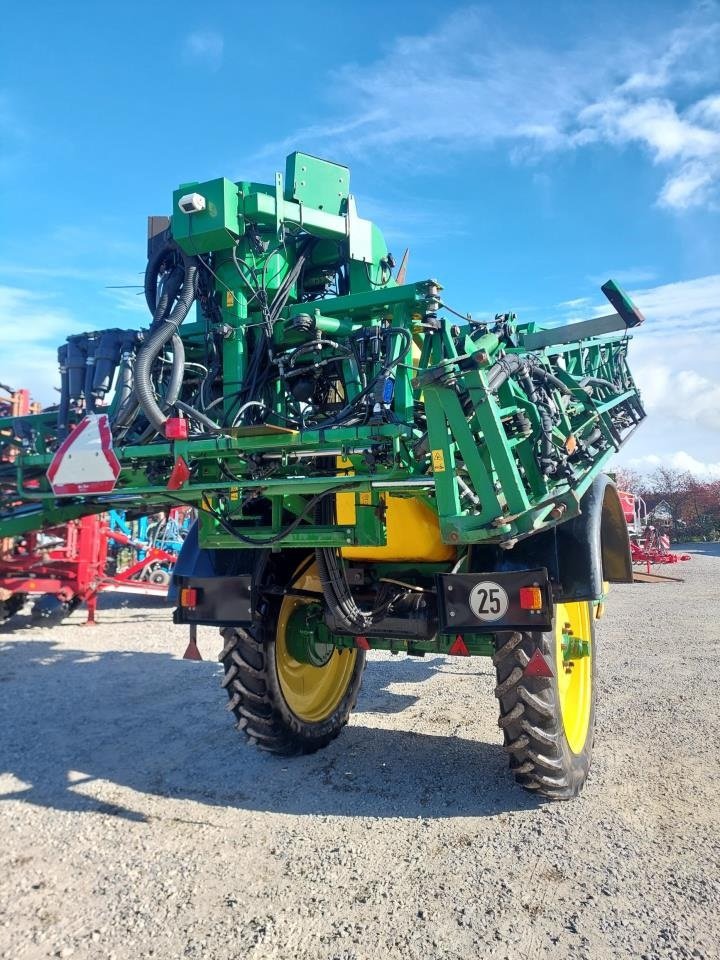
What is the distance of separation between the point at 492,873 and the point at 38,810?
2362 millimetres

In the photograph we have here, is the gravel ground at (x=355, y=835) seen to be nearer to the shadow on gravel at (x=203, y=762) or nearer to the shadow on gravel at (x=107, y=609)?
the shadow on gravel at (x=203, y=762)

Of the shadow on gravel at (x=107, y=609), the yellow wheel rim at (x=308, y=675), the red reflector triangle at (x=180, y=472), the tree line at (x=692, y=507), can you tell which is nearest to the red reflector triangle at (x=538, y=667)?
the yellow wheel rim at (x=308, y=675)

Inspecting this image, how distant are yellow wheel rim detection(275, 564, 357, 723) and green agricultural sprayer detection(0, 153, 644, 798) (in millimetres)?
26

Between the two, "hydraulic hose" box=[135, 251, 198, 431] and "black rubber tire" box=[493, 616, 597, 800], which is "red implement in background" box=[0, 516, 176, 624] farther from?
"black rubber tire" box=[493, 616, 597, 800]

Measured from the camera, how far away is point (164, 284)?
436cm

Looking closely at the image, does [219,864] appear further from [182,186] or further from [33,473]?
[182,186]

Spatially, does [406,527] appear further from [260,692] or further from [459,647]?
[260,692]

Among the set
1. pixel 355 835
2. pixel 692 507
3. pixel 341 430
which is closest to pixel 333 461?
pixel 341 430

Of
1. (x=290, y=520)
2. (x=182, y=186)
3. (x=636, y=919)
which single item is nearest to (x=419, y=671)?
(x=290, y=520)

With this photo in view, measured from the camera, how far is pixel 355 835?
347cm

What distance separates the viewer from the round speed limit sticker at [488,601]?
3523 mm

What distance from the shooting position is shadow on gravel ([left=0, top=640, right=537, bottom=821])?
12.8 feet

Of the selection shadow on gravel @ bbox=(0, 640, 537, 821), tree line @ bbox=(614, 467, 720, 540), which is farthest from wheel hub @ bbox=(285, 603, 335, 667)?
tree line @ bbox=(614, 467, 720, 540)

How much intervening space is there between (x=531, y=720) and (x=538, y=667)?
311mm
